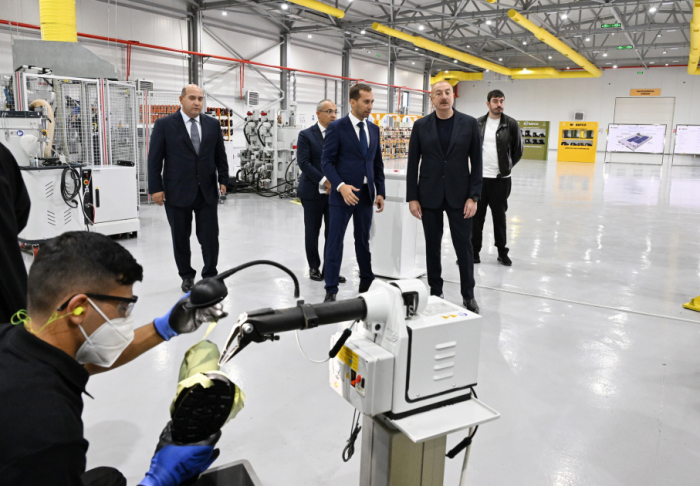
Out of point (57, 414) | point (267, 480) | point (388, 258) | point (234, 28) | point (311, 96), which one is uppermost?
point (234, 28)

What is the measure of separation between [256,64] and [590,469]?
15173 mm

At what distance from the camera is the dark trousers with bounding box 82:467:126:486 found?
135cm

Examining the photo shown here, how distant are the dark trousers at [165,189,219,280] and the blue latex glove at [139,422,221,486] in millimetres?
3133

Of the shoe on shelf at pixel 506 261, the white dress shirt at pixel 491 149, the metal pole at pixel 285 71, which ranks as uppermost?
the metal pole at pixel 285 71

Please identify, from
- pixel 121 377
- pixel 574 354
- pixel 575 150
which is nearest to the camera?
pixel 121 377

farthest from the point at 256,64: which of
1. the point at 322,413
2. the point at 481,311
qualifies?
the point at 322,413

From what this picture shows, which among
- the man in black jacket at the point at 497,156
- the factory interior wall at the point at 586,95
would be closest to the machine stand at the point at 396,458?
the man in black jacket at the point at 497,156

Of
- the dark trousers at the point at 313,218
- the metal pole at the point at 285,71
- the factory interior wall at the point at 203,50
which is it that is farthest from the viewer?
the metal pole at the point at 285,71

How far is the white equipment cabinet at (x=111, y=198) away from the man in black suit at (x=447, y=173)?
12.7 ft

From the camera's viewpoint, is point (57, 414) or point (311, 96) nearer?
point (57, 414)

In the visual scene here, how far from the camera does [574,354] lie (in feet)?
10.6

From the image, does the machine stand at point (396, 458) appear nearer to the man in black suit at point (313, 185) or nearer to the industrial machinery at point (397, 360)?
the industrial machinery at point (397, 360)

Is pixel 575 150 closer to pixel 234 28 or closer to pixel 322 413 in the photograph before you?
pixel 234 28

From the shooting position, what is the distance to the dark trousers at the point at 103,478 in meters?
1.35
